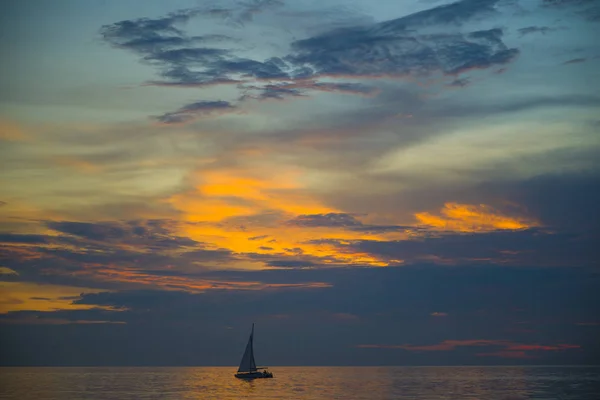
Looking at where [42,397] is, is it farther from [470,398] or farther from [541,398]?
[541,398]

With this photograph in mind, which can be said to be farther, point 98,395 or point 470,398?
point 98,395

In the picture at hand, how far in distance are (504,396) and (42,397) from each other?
4564 inches

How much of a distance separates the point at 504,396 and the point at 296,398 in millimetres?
51562

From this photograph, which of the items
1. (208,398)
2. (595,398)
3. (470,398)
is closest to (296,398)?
(208,398)

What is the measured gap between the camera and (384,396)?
187 metres

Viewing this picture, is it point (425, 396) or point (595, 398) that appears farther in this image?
point (425, 396)

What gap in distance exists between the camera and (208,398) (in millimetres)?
178750

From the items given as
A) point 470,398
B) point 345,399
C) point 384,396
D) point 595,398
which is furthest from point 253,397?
point 595,398

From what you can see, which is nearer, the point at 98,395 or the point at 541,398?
the point at 541,398

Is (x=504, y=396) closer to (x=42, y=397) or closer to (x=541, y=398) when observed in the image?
(x=541, y=398)

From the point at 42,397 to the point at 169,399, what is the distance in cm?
3462

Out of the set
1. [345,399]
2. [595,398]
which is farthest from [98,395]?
[595,398]

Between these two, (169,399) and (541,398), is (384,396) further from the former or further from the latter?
(169,399)

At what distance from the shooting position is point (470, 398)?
170 meters
